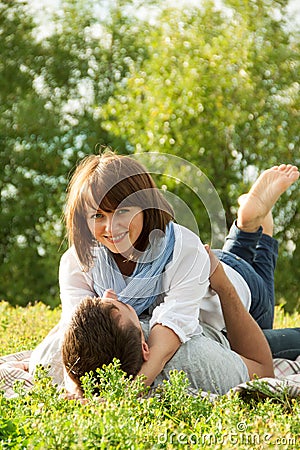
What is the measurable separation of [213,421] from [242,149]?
27.8ft

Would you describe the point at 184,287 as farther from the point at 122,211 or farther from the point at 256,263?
the point at 256,263

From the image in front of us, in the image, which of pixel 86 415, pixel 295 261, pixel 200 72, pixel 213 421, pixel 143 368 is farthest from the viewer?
pixel 295 261

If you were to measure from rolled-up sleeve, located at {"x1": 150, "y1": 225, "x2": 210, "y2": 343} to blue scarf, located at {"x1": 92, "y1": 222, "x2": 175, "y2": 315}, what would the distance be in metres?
0.04

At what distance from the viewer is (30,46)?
14.6 meters

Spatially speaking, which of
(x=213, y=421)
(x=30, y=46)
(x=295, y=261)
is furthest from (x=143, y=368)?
(x=30, y=46)

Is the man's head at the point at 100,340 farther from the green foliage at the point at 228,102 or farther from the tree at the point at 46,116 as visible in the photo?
the tree at the point at 46,116

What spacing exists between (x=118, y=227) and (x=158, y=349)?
617 millimetres

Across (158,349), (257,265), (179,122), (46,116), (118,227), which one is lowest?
(46,116)

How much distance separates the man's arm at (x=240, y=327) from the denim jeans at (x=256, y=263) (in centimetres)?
79

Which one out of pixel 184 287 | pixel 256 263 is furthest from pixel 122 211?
pixel 256 263

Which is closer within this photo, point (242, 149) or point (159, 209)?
point (159, 209)

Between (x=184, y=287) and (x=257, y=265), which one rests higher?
(x=184, y=287)

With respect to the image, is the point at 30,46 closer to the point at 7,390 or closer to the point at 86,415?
the point at 7,390

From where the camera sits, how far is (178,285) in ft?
12.0
